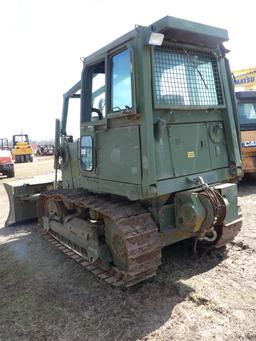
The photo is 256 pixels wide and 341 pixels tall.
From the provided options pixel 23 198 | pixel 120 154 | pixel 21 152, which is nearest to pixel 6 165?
pixel 23 198

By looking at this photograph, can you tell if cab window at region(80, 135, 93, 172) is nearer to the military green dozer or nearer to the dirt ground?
the military green dozer

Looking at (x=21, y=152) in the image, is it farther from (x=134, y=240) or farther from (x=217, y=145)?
(x=134, y=240)

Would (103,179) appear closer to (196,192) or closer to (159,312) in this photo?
(196,192)

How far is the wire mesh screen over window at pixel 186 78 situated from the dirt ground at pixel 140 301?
2.05 metres

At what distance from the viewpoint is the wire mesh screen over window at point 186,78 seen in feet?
12.3

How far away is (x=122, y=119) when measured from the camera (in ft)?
12.4

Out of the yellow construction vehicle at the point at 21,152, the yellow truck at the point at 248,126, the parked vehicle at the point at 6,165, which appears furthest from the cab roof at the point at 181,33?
the yellow construction vehicle at the point at 21,152

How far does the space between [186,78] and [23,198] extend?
4.43 metres

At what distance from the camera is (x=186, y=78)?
13.1 ft

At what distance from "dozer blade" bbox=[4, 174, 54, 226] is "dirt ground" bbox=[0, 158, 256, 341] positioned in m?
2.06

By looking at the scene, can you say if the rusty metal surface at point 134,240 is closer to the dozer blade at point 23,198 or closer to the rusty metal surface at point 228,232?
the rusty metal surface at point 228,232

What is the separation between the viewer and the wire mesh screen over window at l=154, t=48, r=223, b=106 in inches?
147

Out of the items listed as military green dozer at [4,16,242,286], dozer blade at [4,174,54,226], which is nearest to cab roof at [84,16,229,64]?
military green dozer at [4,16,242,286]

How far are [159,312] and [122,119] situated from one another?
2.04 meters
